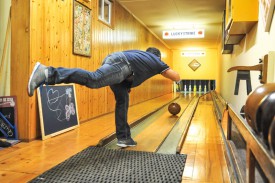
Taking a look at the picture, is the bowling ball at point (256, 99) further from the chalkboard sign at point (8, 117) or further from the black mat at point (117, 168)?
the chalkboard sign at point (8, 117)

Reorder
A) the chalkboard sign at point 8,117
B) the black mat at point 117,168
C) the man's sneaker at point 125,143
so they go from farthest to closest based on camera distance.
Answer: the chalkboard sign at point 8,117 → the man's sneaker at point 125,143 → the black mat at point 117,168

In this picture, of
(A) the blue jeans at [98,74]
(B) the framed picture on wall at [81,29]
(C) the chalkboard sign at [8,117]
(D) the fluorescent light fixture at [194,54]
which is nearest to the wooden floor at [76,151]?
(C) the chalkboard sign at [8,117]

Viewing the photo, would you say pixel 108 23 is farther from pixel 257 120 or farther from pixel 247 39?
pixel 257 120

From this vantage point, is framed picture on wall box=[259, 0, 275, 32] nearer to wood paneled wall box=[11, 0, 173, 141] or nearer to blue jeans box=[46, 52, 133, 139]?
blue jeans box=[46, 52, 133, 139]

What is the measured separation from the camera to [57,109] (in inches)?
148

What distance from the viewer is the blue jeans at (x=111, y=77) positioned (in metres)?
2.36

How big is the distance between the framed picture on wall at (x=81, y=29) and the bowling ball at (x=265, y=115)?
362 cm

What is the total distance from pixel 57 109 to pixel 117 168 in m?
1.78

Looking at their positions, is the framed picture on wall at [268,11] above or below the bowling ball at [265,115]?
above

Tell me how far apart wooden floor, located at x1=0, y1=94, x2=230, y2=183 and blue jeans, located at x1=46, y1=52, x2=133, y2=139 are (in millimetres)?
513

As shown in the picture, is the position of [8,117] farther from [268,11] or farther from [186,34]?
[186,34]

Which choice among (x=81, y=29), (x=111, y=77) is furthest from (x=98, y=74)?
(x=81, y=29)

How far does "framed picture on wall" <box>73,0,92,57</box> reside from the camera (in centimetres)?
450

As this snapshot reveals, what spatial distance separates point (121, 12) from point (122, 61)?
4.56m
